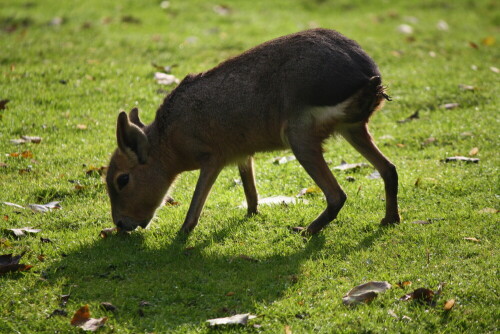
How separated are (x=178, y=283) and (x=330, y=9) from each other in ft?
37.7

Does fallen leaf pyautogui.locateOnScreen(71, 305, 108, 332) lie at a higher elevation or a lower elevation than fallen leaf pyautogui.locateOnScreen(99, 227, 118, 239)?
higher

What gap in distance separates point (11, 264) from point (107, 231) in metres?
1.08

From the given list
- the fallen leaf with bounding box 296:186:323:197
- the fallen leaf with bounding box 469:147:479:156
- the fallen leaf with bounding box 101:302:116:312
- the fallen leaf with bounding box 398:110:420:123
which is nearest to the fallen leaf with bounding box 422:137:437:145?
the fallen leaf with bounding box 469:147:479:156

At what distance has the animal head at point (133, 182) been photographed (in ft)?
20.6

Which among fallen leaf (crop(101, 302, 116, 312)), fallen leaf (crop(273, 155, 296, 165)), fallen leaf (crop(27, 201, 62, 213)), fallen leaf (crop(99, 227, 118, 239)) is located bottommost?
fallen leaf (crop(273, 155, 296, 165))

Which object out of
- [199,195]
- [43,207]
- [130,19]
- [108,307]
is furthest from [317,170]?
[130,19]

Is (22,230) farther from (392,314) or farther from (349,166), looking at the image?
(349,166)

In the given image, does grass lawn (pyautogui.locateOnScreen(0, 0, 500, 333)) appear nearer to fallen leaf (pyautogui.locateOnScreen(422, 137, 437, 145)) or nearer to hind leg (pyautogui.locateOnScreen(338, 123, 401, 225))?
fallen leaf (pyautogui.locateOnScreen(422, 137, 437, 145))

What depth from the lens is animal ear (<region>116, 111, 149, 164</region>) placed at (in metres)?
6.16

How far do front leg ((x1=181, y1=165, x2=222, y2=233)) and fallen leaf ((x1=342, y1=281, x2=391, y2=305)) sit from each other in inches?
72.3

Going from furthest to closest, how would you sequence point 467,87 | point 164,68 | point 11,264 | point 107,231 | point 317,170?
point 164,68
point 467,87
point 107,231
point 317,170
point 11,264

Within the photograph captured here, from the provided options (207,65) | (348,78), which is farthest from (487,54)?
(348,78)

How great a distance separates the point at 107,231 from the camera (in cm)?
620

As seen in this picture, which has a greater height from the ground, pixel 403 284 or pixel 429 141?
pixel 403 284
